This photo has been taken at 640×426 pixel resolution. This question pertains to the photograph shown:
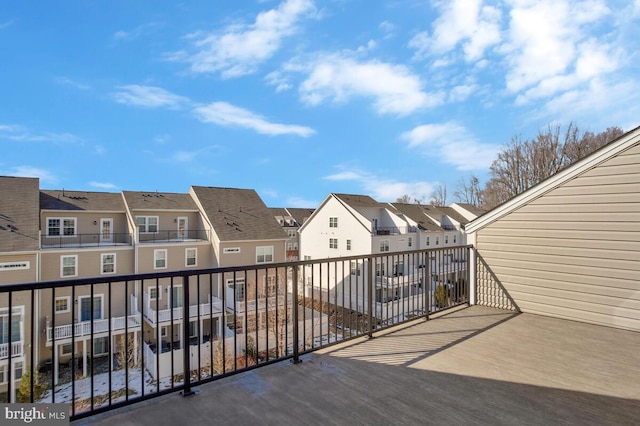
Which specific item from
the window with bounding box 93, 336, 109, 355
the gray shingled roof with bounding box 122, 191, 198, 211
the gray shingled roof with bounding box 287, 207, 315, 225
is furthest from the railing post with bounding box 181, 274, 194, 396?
the gray shingled roof with bounding box 287, 207, 315, 225

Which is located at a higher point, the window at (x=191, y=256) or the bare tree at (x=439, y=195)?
the bare tree at (x=439, y=195)

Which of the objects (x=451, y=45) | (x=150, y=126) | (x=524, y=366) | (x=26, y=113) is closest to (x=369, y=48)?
(x=451, y=45)

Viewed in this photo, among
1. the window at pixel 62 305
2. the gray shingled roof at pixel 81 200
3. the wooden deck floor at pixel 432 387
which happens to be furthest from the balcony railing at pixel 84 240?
the wooden deck floor at pixel 432 387

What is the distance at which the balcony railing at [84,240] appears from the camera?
43.0ft

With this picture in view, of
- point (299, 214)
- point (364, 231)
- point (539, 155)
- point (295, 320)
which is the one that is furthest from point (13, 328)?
point (539, 155)

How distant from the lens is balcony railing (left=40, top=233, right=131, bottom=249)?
43.0ft

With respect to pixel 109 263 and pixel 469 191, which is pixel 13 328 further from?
pixel 469 191

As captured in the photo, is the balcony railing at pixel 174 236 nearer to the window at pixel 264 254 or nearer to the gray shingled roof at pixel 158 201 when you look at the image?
the gray shingled roof at pixel 158 201

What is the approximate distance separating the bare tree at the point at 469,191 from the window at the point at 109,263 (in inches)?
1005

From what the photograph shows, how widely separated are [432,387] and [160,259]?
1460 centimetres

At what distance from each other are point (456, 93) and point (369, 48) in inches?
153

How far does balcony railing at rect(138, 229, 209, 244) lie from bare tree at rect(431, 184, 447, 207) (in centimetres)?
2204

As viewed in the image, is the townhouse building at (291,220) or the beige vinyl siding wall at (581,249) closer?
the beige vinyl siding wall at (581,249)

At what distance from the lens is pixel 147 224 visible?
49.2ft
